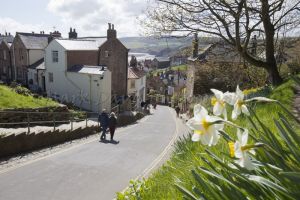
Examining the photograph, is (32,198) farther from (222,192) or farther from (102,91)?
(102,91)

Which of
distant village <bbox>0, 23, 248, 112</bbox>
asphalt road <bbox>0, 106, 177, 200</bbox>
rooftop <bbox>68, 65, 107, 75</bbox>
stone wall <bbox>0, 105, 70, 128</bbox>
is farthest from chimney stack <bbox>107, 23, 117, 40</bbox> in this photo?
asphalt road <bbox>0, 106, 177, 200</bbox>

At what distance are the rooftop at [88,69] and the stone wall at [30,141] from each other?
12101 millimetres

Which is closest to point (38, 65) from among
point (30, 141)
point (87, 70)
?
point (87, 70)

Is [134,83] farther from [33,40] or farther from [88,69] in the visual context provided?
[33,40]

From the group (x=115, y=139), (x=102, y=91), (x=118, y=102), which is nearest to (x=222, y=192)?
(x=115, y=139)

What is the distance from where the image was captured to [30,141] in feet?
43.1

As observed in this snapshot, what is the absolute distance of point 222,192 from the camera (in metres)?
2.41

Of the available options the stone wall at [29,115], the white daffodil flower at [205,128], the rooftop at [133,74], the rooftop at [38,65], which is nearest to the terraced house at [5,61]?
the rooftop at [38,65]

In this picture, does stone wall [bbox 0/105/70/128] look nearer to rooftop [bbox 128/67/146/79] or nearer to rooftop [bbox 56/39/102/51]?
rooftop [bbox 56/39/102/51]

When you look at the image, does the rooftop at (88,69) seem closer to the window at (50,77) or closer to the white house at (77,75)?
the white house at (77,75)

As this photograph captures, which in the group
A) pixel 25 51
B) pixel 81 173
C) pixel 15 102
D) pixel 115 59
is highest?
pixel 25 51

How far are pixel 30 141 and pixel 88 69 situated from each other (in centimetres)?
1733

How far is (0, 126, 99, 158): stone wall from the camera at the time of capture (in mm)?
11830

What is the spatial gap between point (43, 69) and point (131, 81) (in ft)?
34.9
